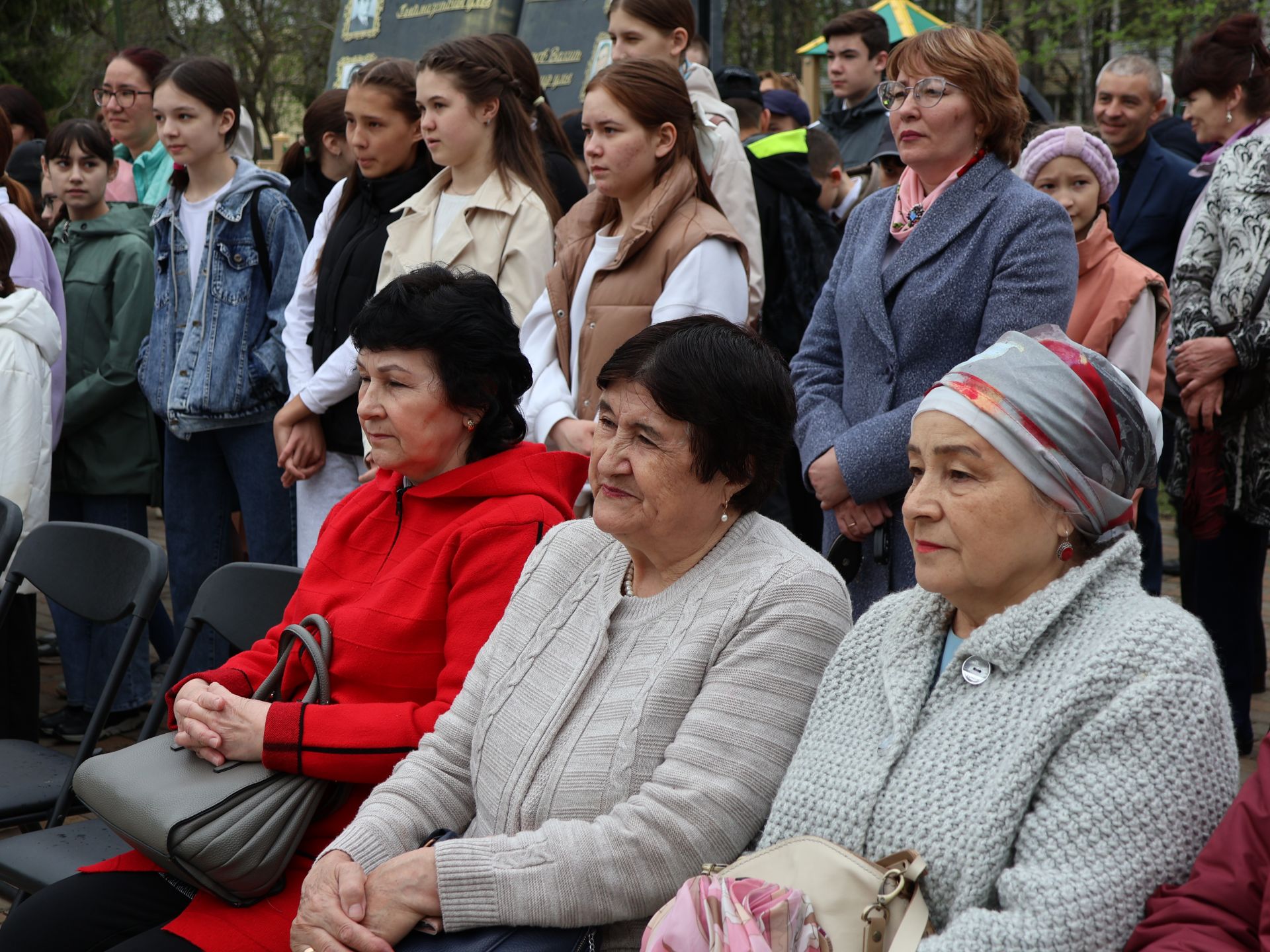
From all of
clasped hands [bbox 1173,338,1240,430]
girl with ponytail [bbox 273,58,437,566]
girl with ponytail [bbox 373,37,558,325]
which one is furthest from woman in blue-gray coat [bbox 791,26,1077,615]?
girl with ponytail [bbox 273,58,437,566]

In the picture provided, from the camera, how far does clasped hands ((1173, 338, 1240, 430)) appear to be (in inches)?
180

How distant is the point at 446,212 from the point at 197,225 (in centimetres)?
134

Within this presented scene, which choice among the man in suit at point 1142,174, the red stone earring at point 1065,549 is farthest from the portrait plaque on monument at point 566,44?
the red stone earring at point 1065,549

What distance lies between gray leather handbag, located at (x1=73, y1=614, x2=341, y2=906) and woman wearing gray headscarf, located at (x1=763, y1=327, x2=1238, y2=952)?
1.04 metres

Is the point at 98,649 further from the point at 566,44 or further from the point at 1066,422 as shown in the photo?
the point at 566,44

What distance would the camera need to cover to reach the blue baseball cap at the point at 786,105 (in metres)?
8.18

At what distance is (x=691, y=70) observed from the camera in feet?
16.8

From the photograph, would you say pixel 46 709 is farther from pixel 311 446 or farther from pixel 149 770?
pixel 149 770

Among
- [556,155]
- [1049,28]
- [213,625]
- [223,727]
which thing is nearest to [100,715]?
[213,625]

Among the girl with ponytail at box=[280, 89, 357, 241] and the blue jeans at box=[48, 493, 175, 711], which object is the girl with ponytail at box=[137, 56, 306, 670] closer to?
the blue jeans at box=[48, 493, 175, 711]

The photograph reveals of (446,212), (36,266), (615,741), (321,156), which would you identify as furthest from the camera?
(321,156)

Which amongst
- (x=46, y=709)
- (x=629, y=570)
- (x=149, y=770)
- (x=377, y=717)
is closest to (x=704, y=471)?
(x=629, y=570)

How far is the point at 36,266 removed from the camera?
529cm

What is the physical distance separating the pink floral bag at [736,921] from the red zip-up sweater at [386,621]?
0.93 metres
